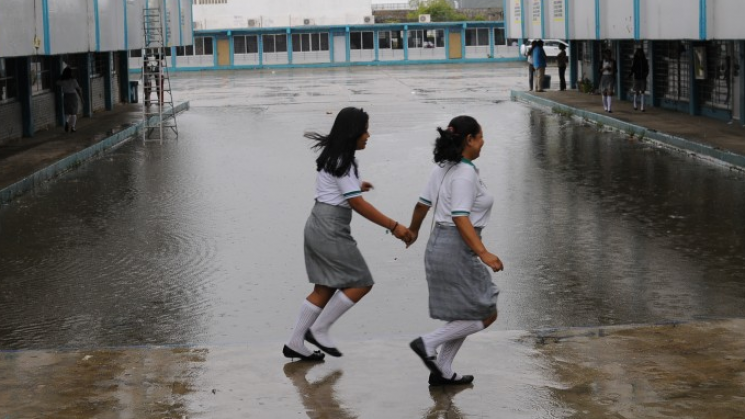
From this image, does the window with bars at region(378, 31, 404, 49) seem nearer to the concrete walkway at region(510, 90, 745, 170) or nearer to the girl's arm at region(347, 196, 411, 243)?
the concrete walkway at region(510, 90, 745, 170)

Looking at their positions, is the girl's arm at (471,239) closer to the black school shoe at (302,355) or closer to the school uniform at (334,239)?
the school uniform at (334,239)

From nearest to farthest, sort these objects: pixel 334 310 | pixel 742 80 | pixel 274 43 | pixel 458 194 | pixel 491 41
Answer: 1. pixel 458 194
2. pixel 334 310
3. pixel 742 80
4. pixel 274 43
5. pixel 491 41

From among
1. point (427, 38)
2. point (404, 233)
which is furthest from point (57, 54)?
point (427, 38)

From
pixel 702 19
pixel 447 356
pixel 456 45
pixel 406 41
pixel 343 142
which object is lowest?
pixel 447 356

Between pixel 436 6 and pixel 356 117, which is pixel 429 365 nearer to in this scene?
pixel 356 117

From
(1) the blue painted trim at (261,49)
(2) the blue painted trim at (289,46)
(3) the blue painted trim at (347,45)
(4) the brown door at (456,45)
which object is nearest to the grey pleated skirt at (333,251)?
(2) the blue painted trim at (289,46)

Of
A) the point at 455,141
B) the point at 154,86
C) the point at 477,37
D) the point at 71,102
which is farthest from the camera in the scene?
the point at 477,37

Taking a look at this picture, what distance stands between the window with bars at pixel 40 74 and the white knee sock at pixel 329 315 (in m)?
22.3

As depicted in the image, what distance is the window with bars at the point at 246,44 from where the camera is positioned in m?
82.7

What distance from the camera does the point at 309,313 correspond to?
7398 mm

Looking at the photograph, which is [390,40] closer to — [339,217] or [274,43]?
[274,43]

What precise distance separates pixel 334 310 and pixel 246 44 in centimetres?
7714

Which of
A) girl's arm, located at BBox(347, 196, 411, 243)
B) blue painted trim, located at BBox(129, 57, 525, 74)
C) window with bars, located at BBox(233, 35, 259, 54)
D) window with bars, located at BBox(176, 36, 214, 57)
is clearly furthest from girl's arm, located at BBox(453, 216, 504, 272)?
window with bars, located at BBox(233, 35, 259, 54)

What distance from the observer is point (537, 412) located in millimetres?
6336
